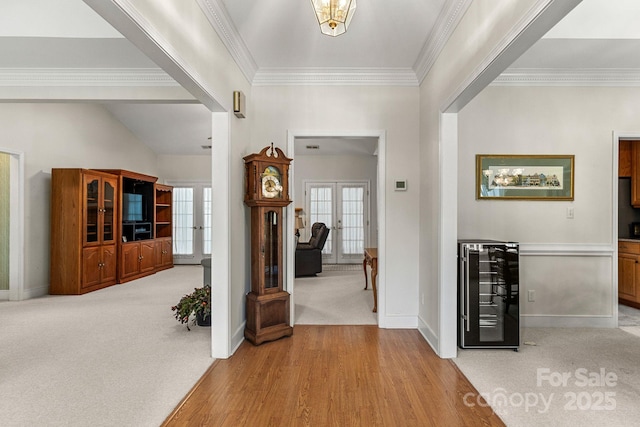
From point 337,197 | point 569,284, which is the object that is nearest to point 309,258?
point 337,197

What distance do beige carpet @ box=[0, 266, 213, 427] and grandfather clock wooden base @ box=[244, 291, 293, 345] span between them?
0.43m

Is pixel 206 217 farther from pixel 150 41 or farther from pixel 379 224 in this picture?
pixel 150 41

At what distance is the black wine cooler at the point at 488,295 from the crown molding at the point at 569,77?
6.24 ft

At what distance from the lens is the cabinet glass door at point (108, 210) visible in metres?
5.94

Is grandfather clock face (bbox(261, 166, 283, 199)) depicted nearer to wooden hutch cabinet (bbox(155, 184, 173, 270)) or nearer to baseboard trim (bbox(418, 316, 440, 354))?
baseboard trim (bbox(418, 316, 440, 354))

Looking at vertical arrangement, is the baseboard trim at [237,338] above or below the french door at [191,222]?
below

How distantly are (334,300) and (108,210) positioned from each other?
4443 millimetres

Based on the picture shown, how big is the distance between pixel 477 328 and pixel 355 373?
3.97 feet

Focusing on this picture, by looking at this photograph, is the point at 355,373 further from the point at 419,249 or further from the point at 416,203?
the point at 416,203

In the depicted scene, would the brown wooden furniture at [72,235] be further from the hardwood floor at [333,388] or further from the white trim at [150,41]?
the white trim at [150,41]

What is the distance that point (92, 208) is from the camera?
572 centimetres

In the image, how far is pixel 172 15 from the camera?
1939mm

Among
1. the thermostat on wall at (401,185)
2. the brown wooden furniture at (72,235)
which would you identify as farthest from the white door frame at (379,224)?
the brown wooden furniture at (72,235)

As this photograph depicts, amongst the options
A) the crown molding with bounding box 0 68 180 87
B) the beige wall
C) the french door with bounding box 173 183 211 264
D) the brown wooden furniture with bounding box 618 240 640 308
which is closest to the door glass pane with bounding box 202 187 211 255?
the french door with bounding box 173 183 211 264
